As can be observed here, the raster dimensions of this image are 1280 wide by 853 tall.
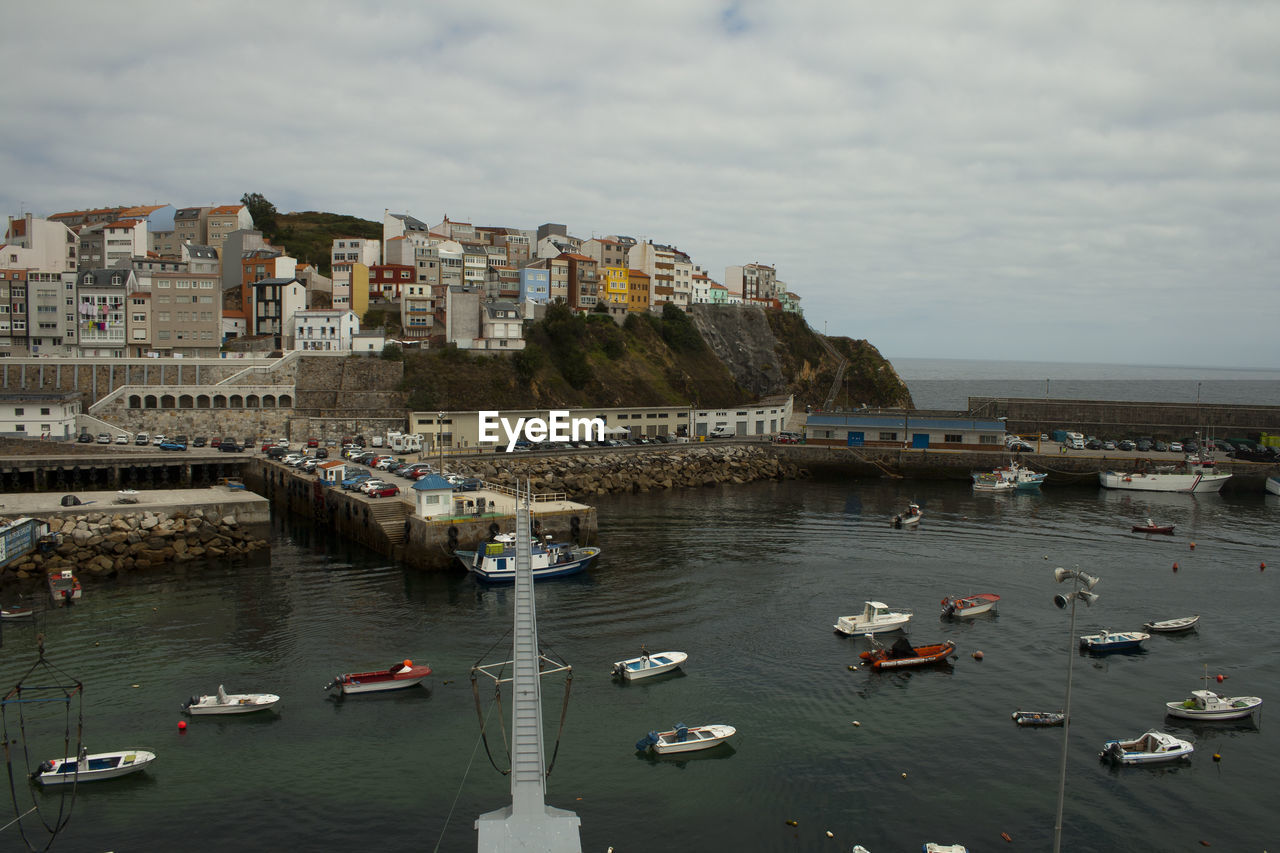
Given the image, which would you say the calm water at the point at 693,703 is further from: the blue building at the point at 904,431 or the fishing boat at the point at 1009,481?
the blue building at the point at 904,431

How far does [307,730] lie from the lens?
74.4 feet

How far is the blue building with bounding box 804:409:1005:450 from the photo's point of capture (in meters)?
73.1

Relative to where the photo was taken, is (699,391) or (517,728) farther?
(699,391)

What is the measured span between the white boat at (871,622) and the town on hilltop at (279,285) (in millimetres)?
54860

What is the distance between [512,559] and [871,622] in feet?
49.9

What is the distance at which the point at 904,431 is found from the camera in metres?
73.9

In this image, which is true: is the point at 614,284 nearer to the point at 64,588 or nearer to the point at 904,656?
the point at 64,588

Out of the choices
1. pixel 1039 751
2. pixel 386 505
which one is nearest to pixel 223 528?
pixel 386 505

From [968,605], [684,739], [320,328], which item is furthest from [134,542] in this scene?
[320,328]

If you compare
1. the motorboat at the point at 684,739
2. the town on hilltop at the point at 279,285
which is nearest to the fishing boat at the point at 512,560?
the motorboat at the point at 684,739

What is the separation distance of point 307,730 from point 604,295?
85269mm

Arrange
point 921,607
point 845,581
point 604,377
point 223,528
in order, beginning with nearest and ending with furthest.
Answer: point 921,607
point 845,581
point 223,528
point 604,377

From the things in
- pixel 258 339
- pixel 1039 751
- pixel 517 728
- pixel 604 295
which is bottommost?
pixel 1039 751

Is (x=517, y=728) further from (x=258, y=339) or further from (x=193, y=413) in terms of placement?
(x=258, y=339)
